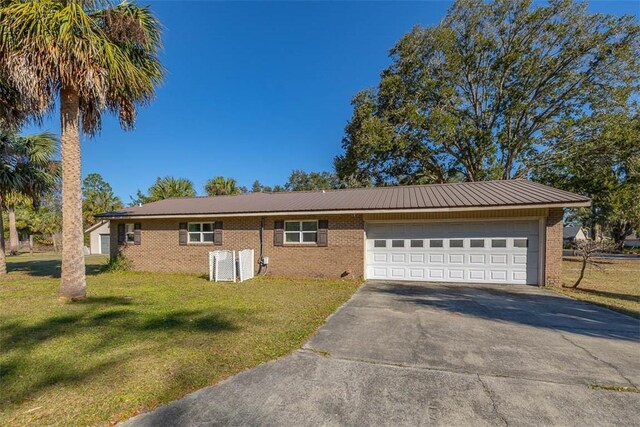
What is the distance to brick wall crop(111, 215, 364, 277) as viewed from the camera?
36.2ft

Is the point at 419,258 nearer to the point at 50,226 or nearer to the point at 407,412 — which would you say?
the point at 407,412

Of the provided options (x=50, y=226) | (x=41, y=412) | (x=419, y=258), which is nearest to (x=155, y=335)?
(x=41, y=412)

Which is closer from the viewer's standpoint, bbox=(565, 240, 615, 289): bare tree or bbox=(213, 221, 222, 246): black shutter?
bbox=(565, 240, 615, 289): bare tree

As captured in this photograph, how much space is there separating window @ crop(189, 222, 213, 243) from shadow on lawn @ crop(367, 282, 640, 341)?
23.8ft

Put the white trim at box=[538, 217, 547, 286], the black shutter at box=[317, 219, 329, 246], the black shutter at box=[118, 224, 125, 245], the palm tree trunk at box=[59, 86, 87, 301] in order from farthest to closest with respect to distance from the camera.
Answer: the black shutter at box=[118, 224, 125, 245] < the black shutter at box=[317, 219, 329, 246] < the white trim at box=[538, 217, 547, 286] < the palm tree trunk at box=[59, 86, 87, 301]

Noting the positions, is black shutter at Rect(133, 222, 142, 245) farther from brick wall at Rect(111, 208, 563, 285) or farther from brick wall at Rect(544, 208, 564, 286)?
brick wall at Rect(544, 208, 564, 286)

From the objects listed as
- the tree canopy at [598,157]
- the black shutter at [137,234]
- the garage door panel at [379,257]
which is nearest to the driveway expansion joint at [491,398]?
the garage door panel at [379,257]

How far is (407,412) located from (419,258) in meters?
8.18

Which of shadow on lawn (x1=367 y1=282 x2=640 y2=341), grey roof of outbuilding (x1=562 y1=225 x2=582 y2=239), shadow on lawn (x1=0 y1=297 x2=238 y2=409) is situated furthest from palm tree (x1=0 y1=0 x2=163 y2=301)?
grey roof of outbuilding (x1=562 y1=225 x2=582 y2=239)

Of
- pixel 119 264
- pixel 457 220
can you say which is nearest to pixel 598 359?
pixel 457 220

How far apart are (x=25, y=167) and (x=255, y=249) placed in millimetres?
9343

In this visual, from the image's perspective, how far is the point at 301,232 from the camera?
38.5 ft

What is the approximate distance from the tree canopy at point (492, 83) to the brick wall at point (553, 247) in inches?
372

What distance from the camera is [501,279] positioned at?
991 centimetres
